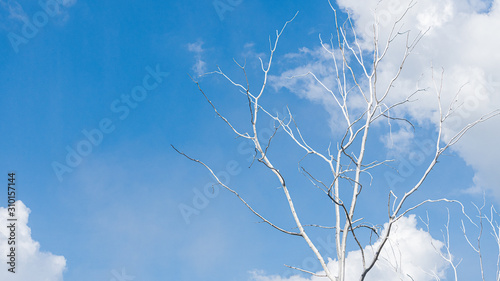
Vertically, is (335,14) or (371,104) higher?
(335,14)

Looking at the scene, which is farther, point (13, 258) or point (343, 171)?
point (13, 258)

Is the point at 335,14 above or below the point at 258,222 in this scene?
above

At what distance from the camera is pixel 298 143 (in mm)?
2783

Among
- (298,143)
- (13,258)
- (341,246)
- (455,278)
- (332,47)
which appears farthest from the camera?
(13,258)

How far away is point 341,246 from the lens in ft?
7.45

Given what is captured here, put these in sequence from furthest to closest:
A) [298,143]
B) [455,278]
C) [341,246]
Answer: [455,278] < [298,143] < [341,246]

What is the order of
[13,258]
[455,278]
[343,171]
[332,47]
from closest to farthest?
[343,171]
[332,47]
[455,278]
[13,258]

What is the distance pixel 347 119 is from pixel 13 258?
800 cm

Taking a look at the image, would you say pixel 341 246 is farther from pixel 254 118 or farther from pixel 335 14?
pixel 335 14

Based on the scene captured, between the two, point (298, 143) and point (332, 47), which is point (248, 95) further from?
point (332, 47)

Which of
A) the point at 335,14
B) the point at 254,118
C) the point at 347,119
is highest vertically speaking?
the point at 335,14

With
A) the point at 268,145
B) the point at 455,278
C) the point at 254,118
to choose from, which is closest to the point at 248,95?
the point at 254,118

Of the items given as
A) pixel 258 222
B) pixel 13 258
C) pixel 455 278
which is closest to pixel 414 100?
pixel 258 222

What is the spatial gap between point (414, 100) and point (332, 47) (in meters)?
0.74
